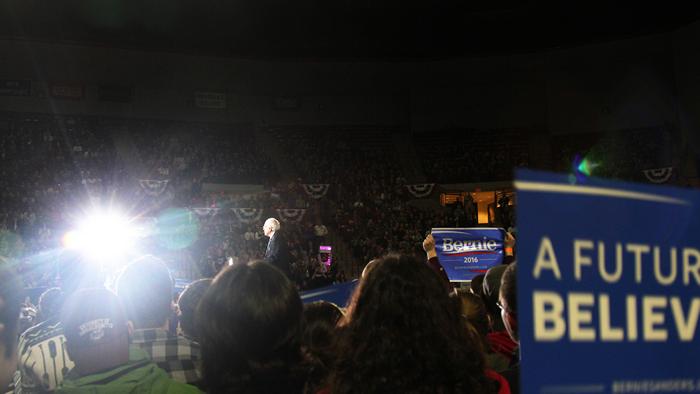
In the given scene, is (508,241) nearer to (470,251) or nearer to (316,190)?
(470,251)

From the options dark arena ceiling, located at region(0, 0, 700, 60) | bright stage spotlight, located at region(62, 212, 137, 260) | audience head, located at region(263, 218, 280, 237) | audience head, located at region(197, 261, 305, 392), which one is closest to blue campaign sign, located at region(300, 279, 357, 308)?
audience head, located at region(263, 218, 280, 237)

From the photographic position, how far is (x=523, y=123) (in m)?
24.5

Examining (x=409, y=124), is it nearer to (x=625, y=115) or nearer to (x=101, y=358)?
(x=625, y=115)

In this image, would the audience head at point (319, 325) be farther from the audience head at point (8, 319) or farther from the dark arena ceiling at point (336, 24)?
the dark arena ceiling at point (336, 24)

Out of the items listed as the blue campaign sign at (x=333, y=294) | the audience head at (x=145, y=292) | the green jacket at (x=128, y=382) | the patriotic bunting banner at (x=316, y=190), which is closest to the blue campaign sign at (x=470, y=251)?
the blue campaign sign at (x=333, y=294)

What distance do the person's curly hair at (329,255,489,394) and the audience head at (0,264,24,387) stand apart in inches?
40.9

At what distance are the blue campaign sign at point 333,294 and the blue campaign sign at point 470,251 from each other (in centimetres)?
141

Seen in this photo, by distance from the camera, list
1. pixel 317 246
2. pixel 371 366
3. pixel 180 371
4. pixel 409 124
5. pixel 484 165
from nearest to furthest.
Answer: pixel 371 366
pixel 180 371
pixel 317 246
pixel 484 165
pixel 409 124

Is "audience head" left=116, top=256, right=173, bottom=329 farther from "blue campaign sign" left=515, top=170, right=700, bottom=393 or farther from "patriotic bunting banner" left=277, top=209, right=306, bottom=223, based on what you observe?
"patriotic bunting banner" left=277, top=209, right=306, bottom=223

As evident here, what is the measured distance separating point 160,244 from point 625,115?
54.5 feet

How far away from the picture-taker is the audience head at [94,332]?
76.7 inches

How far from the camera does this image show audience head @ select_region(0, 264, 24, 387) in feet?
6.40

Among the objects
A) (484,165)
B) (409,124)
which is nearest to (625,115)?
(484,165)

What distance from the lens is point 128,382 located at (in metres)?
1.96
